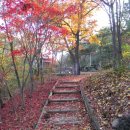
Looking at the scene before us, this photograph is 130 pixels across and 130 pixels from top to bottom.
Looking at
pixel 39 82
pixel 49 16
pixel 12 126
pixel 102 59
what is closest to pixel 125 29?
pixel 102 59

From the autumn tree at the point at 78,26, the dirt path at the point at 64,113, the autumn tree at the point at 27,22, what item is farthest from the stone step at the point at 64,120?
the autumn tree at the point at 78,26

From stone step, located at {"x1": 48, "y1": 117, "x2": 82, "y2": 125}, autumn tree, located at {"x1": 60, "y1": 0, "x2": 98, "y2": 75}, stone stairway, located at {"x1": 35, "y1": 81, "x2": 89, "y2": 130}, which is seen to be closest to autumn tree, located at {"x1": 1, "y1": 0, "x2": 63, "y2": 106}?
stone stairway, located at {"x1": 35, "y1": 81, "x2": 89, "y2": 130}

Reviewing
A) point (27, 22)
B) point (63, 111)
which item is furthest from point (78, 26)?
point (63, 111)

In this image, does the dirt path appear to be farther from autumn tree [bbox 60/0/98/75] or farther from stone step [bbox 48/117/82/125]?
autumn tree [bbox 60/0/98/75]

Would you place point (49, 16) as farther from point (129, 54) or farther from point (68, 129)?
point (129, 54)

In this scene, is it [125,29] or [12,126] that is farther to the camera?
[125,29]

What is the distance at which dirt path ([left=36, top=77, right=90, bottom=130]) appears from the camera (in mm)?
8500

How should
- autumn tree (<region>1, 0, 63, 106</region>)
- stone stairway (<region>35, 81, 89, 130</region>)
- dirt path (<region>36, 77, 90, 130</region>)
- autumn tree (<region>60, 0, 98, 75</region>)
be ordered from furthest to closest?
autumn tree (<region>60, 0, 98, 75</region>)
autumn tree (<region>1, 0, 63, 106</region>)
stone stairway (<region>35, 81, 89, 130</region>)
dirt path (<region>36, 77, 90, 130</region>)

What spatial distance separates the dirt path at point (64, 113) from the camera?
335 inches

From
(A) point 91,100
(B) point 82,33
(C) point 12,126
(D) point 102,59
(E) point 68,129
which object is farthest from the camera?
(D) point 102,59

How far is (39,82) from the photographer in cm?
1953

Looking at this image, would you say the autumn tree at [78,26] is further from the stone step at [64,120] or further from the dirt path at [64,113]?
the stone step at [64,120]

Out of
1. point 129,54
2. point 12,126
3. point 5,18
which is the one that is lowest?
point 12,126

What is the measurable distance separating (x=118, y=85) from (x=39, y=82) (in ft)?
33.3
